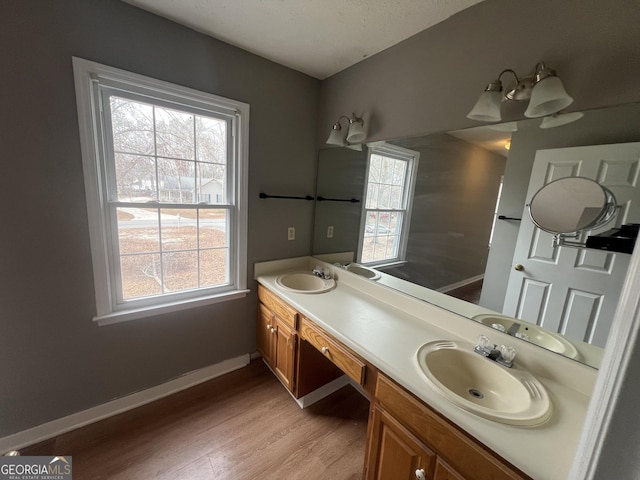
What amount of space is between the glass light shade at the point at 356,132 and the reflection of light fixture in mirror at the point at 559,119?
0.99 m

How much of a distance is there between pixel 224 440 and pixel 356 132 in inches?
84.0

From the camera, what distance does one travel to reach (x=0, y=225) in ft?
3.96

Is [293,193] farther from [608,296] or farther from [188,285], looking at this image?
[608,296]

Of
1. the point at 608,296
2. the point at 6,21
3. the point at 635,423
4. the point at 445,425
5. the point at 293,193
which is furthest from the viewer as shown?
the point at 293,193

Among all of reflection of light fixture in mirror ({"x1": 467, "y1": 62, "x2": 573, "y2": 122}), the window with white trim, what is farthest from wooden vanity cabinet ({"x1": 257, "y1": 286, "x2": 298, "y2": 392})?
reflection of light fixture in mirror ({"x1": 467, "y1": 62, "x2": 573, "y2": 122})

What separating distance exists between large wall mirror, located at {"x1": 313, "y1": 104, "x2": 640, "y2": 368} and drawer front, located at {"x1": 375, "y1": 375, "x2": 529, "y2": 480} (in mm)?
581

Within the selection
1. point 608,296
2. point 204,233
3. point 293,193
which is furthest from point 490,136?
point 204,233

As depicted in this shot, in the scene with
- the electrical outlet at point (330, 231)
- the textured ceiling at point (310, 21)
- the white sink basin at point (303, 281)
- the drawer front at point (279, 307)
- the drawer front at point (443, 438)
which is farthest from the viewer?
the electrical outlet at point (330, 231)

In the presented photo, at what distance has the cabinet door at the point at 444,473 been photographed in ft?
2.67

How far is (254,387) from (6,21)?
7.91 ft

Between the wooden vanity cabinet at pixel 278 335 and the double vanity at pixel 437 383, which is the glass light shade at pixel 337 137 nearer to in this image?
the double vanity at pixel 437 383

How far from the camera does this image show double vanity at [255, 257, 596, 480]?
75cm

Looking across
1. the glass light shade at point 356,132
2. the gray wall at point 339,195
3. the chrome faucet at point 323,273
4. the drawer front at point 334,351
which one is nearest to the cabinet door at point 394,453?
the drawer front at point 334,351

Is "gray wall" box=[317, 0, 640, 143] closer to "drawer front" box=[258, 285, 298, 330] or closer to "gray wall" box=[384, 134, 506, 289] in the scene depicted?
"gray wall" box=[384, 134, 506, 289]
